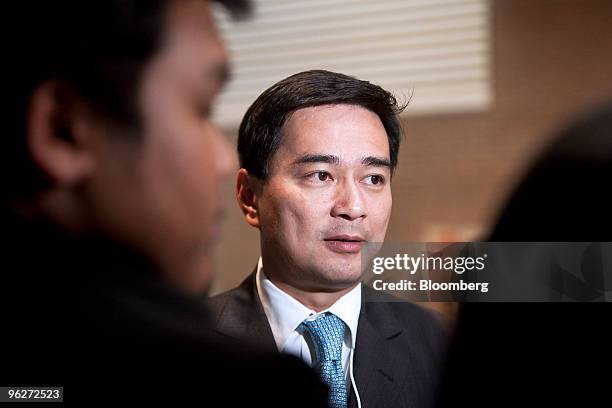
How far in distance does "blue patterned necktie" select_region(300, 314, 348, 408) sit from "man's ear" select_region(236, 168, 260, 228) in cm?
21

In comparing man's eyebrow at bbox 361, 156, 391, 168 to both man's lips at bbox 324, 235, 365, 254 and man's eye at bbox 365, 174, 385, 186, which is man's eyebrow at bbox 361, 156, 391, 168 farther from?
man's lips at bbox 324, 235, 365, 254

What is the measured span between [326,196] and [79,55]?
0.68 meters

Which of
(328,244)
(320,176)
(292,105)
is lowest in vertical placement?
(328,244)

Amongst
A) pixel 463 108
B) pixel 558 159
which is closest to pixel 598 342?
pixel 558 159

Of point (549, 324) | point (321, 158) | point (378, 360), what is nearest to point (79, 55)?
point (549, 324)

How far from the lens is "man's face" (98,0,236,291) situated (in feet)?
2.00

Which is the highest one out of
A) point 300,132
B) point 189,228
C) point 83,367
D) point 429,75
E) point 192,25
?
point 429,75

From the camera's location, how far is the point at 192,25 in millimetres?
639

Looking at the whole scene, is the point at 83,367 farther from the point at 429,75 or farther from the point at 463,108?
the point at 463,108

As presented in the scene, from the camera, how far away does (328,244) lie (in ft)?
4.11

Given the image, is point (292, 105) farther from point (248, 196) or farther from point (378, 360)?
point (378, 360)

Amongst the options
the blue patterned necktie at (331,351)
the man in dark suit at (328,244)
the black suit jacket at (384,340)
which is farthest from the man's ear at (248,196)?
the blue patterned necktie at (331,351)

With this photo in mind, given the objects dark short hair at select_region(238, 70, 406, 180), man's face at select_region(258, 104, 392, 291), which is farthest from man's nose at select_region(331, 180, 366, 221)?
dark short hair at select_region(238, 70, 406, 180)

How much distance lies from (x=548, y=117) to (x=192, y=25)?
1981 millimetres
